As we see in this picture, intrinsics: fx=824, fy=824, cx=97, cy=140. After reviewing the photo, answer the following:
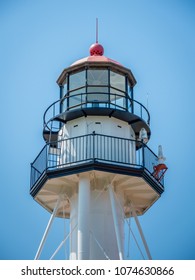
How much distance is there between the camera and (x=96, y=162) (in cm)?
3572

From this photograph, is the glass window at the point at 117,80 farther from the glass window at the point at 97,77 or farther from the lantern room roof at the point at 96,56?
the lantern room roof at the point at 96,56

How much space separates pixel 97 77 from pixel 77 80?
3.17ft

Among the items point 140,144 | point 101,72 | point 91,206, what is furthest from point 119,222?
point 101,72

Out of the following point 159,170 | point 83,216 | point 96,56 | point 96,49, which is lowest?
point 83,216

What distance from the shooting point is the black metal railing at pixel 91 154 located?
36594 millimetres

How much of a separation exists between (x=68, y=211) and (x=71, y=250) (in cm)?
328

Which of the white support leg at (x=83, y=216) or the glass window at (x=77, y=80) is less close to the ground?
the glass window at (x=77, y=80)

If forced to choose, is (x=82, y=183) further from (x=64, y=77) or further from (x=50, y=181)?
(x=64, y=77)

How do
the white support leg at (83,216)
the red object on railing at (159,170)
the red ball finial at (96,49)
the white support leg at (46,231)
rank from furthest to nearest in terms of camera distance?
the red ball finial at (96,49), the red object on railing at (159,170), the white support leg at (46,231), the white support leg at (83,216)

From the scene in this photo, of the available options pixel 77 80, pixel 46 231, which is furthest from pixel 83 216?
pixel 77 80

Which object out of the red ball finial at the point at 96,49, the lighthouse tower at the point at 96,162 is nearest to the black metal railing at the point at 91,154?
the lighthouse tower at the point at 96,162

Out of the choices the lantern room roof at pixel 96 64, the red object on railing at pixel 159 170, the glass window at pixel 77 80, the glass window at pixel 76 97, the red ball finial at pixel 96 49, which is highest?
the red ball finial at pixel 96 49

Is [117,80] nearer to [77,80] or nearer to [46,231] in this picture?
[77,80]

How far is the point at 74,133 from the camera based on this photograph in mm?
38500
